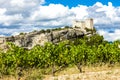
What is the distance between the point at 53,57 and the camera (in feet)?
187

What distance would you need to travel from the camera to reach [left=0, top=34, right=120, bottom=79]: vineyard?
166 ft

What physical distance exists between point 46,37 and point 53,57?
78707 mm

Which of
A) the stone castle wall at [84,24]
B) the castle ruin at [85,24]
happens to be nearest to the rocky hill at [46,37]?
the castle ruin at [85,24]

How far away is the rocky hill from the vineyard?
208 ft

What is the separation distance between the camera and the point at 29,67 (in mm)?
57281

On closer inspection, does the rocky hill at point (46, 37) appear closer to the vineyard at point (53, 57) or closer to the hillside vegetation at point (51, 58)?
the hillside vegetation at point (51, 58)

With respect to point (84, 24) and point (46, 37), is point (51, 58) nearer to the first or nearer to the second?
point (46, 37)

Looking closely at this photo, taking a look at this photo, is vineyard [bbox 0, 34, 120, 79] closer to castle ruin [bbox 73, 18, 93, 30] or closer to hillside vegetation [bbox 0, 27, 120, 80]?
hillside vegetation [bbox 0, 27, 120, 80]

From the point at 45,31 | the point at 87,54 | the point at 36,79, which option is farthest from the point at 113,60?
the point at 45,31

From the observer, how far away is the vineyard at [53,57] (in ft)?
166

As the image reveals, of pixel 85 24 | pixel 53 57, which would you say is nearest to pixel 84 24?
pixel 85 24

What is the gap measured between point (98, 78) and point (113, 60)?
32662 millimetres

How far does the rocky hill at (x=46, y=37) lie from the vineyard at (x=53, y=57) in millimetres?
63541

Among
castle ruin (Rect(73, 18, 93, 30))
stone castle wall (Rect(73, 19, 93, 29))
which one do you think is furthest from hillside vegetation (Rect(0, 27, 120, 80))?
stone castle wall (Rect(73, 19, 93, 29))
